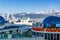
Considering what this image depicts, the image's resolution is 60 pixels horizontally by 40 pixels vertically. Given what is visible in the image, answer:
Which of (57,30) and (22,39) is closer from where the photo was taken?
(22,39)

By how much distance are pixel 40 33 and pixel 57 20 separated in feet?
8.56

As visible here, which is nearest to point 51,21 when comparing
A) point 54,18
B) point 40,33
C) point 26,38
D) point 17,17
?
point 54,18

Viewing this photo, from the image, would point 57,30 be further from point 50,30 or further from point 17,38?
point 17,38

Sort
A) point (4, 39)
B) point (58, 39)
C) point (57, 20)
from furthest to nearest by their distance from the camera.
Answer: point (57, 20) → point (58, 39) → point (4, 39)

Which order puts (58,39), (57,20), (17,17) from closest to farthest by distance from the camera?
(58,39) < (57,20) < (17,17)

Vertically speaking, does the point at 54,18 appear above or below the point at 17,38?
above

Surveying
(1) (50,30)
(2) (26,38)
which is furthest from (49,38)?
(2) (26,38)

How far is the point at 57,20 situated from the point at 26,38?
4.31m

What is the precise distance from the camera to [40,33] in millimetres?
10672

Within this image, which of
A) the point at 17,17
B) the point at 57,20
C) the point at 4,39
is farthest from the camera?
the point at 17,17

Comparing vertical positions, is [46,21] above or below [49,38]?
above

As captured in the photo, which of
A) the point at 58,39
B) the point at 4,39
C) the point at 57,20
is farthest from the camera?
the point at 57,20

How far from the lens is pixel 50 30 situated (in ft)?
34.3

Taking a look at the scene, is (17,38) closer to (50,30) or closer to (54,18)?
(50,30)
